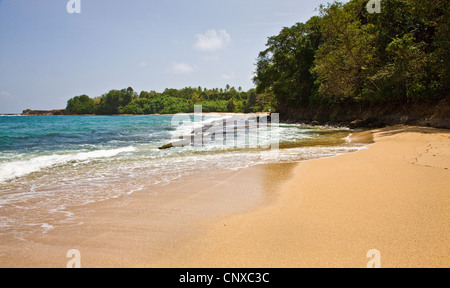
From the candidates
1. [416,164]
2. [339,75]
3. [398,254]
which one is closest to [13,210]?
[398,254]

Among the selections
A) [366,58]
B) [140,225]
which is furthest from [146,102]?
[140,225]

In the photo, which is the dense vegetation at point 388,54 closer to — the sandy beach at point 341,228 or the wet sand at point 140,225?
the sandy beach at point 341,228

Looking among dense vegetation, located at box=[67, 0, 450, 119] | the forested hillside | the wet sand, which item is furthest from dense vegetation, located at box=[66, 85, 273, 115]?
the wet sand

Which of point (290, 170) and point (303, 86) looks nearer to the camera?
point (290, 170)

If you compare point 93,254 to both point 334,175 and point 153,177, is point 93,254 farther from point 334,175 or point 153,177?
point 334,175

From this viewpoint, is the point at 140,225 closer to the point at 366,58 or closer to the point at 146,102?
the point at 366,58

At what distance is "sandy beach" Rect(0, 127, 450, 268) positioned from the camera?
2.27 m

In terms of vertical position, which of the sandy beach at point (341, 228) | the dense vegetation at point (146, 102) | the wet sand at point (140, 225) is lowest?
the wet sand at point (140, 225)

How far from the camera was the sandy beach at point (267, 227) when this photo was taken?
7.46ft

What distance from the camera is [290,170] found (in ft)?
19.5

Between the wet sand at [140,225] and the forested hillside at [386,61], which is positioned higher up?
the forested hillside at [386,61]

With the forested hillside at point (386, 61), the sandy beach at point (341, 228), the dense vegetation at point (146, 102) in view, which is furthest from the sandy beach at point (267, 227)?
the dense vegetation at point (146, 102)

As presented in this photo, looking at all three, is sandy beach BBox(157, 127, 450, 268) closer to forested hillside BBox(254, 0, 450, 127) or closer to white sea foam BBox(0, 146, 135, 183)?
white sea foam BBox(0, 146, 135, 183)
